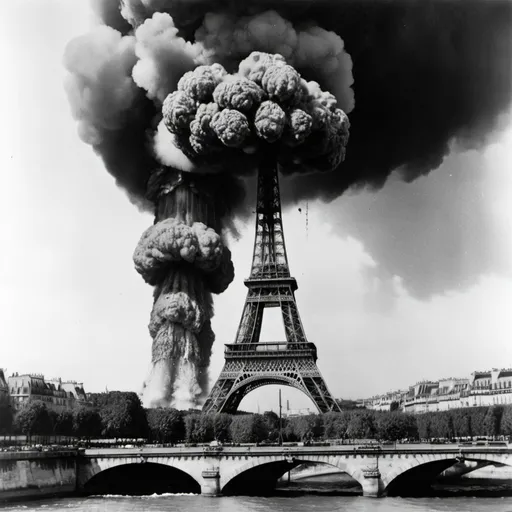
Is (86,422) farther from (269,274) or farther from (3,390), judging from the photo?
(269,274)

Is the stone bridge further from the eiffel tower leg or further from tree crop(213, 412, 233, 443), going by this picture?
the eiffel tower leg

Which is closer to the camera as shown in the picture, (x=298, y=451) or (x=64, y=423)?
(x=298, y=451)

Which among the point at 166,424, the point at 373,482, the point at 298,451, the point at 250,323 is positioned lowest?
the point at 373,482

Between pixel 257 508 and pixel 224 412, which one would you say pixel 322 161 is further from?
pixel 257 508

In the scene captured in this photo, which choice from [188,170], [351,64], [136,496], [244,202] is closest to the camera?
[136,496]

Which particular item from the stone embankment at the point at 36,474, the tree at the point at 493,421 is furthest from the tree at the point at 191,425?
the tree at the point at 493,421

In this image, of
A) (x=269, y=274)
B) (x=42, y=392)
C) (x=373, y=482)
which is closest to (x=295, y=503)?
(x=373, y=482)

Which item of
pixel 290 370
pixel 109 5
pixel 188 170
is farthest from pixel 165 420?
pixel 109 5
